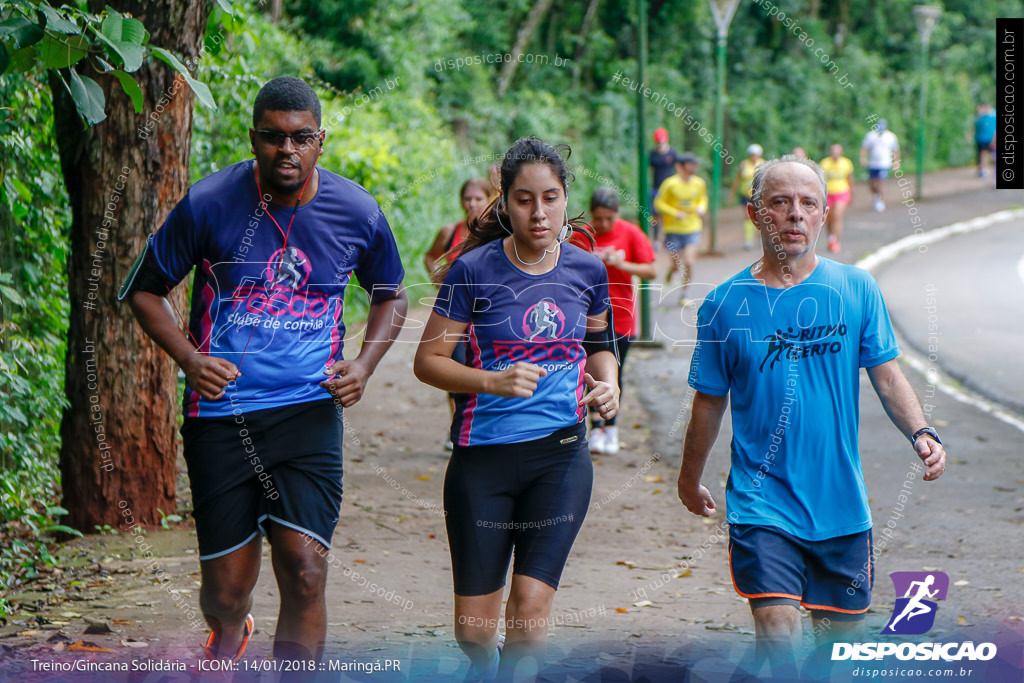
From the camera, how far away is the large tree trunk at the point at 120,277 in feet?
19.6

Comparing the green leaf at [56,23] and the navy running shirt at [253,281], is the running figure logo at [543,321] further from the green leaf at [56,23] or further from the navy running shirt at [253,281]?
the green leaf at [56,23]

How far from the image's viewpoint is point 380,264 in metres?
4.26

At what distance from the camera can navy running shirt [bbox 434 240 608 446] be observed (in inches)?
156

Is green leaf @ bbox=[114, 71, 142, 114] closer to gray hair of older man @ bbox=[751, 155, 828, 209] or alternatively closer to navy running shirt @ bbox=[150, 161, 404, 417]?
navy running shirt @ bbox=[150, 161, 404, 417]

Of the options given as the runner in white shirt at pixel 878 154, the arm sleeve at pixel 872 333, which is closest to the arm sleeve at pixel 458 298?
the arm sleeve at pixel 872 333

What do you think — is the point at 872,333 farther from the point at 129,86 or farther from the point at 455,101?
the point at 455,101

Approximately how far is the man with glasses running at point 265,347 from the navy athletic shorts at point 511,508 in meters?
0.46

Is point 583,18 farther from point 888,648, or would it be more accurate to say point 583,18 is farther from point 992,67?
point 888,648

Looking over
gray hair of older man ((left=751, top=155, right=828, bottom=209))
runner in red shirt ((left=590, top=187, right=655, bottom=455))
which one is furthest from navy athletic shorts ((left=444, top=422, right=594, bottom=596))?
runner in red shirt ((left=590, top=187, right=655, bottom=455))

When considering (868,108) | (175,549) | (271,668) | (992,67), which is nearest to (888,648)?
(271,668)

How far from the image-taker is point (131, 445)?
6.36 metres

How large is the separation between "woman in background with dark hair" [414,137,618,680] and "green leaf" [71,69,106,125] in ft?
4.55

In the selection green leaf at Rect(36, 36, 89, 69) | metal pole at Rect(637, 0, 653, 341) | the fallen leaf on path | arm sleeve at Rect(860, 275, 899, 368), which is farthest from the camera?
metal pole at Rect(637, 0, 653, 341)

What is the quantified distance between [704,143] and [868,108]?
4869 mm
